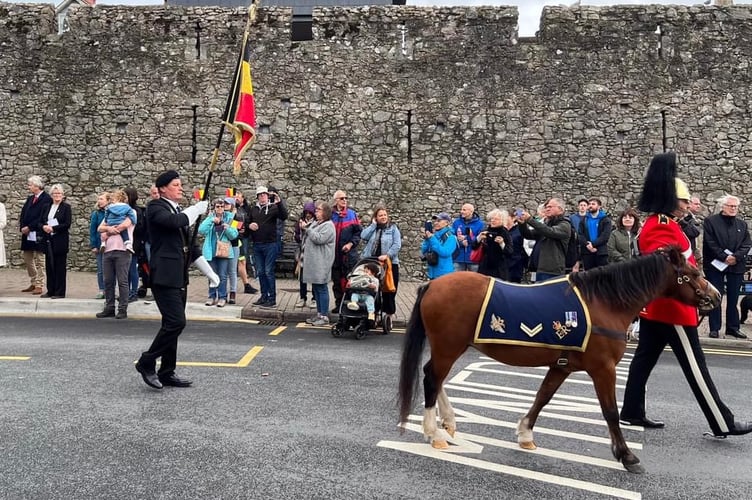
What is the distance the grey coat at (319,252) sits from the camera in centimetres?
987

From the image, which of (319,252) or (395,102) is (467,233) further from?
(395,102)

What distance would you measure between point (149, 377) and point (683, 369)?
478 centimetres

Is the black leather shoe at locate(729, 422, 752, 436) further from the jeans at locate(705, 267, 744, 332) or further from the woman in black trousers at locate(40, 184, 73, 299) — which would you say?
the woman in black trousers at locate(40, 184, 73, 299)

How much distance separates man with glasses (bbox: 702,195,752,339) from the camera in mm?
9531

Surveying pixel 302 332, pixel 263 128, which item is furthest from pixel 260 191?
pixel 263 128

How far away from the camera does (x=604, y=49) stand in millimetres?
15266

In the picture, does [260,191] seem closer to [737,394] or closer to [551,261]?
[551,261]

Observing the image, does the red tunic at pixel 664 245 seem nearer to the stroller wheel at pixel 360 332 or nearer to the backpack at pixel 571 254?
the backpack at pixel 571 254

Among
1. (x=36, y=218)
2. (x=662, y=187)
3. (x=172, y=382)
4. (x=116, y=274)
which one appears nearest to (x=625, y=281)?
(x=662, y=187)

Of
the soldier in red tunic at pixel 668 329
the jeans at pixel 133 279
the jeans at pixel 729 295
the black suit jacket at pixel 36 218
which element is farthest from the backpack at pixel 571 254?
the black suit jacket at pixel 36 218

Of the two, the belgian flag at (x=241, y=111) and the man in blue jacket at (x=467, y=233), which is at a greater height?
the belgian flag at (x=241, y=111)

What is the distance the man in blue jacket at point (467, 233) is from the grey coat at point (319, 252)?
8.14 ft

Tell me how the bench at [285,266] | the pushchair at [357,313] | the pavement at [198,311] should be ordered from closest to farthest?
the pushchair at [357,313], the pavement at [198,311], the bench at [285,266]

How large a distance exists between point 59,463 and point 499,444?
10.2 feet
